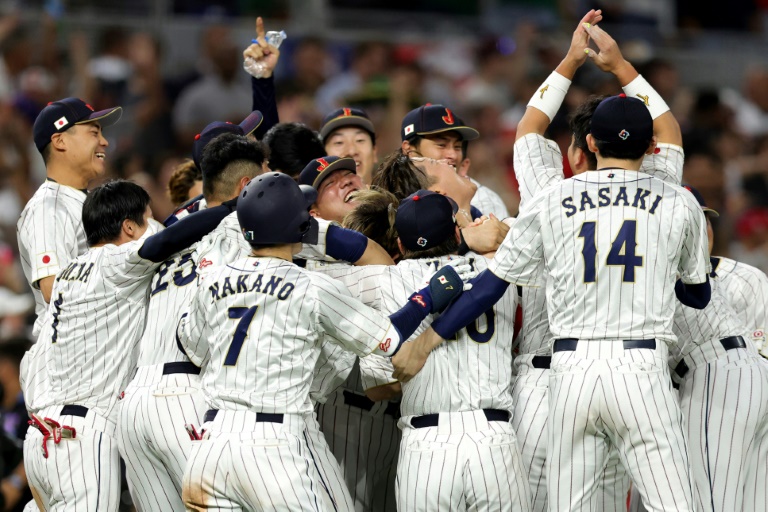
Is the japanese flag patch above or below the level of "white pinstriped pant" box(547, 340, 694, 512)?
above

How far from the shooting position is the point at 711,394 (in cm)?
596

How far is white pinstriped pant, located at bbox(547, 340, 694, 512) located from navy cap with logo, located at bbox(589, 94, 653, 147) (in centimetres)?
95

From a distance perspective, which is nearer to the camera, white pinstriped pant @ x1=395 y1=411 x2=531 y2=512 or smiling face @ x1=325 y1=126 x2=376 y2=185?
white pinstriped pant @ x1=395 y1=411 x2=531 y2=512

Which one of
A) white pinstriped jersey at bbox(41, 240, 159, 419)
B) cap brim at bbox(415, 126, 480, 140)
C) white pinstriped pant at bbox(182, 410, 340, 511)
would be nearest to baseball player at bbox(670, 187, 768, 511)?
cap brim at bbox(415, 126, 480, 140)

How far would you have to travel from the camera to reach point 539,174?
592cm

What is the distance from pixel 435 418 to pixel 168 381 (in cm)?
141

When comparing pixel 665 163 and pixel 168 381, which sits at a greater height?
pixel 665 163

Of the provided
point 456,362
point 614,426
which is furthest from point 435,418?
point 614,426

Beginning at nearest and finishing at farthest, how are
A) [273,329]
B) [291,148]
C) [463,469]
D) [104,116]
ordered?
1. [273,329]
2. [463,469]
3. [104,116]
4. [291,148]

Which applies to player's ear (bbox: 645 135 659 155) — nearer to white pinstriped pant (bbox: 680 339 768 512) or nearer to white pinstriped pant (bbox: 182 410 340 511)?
white pinstriped pant (bbox: 680 339 768 512)

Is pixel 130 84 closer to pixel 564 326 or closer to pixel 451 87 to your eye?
pixel 451 87

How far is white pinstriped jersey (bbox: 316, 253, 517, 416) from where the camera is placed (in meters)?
5.41

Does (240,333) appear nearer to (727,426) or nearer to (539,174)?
(539,174)

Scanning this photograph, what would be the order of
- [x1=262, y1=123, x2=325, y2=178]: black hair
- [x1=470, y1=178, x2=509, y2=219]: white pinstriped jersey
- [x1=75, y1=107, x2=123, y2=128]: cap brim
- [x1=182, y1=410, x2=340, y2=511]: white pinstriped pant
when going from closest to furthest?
[x1=182, y1=410, x2=340, y2=511]: white pinstriped pant → [x1=75, y1=107, x2=123, y2=128]: cap brim → [x1=262, y1=123, x2=325, y2=178]: black hair → [x1=470, y1=178, x2=509, y2=219]: white pinstriped jersey
